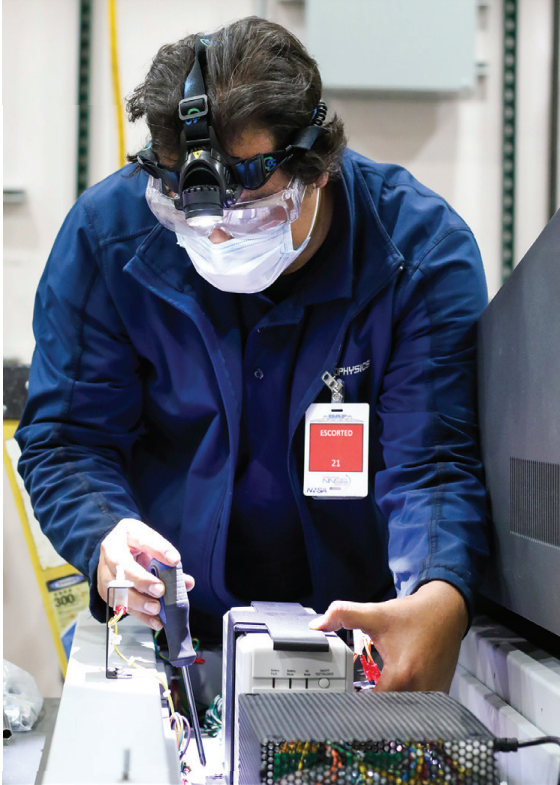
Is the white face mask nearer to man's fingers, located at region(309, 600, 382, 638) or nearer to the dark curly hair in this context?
the dark curly hair

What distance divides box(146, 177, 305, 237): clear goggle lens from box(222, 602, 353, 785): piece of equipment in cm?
53

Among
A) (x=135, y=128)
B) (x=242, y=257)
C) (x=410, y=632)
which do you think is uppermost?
(x=135, y=128)

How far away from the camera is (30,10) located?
215 cm

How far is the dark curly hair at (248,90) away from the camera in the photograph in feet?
3.37

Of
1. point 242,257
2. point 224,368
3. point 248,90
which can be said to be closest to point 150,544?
point 224,368

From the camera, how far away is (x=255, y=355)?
122 cm

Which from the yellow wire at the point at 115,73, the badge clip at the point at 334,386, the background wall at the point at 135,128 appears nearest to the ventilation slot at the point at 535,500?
the badge clip at the point at 334,386

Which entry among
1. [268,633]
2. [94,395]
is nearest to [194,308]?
[94,395]

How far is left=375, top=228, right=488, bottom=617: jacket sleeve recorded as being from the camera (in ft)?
3.54

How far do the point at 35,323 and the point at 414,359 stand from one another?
24.6 inches

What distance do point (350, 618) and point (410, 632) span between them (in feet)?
0.27

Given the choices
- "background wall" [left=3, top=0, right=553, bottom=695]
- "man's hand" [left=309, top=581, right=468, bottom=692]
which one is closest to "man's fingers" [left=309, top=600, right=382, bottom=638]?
"man's hand" [left=309, top=581, right=468, bottom=692]

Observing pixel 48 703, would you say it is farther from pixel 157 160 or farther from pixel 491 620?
pixel 157 160

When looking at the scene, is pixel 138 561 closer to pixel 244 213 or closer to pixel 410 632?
pixel 410 632
